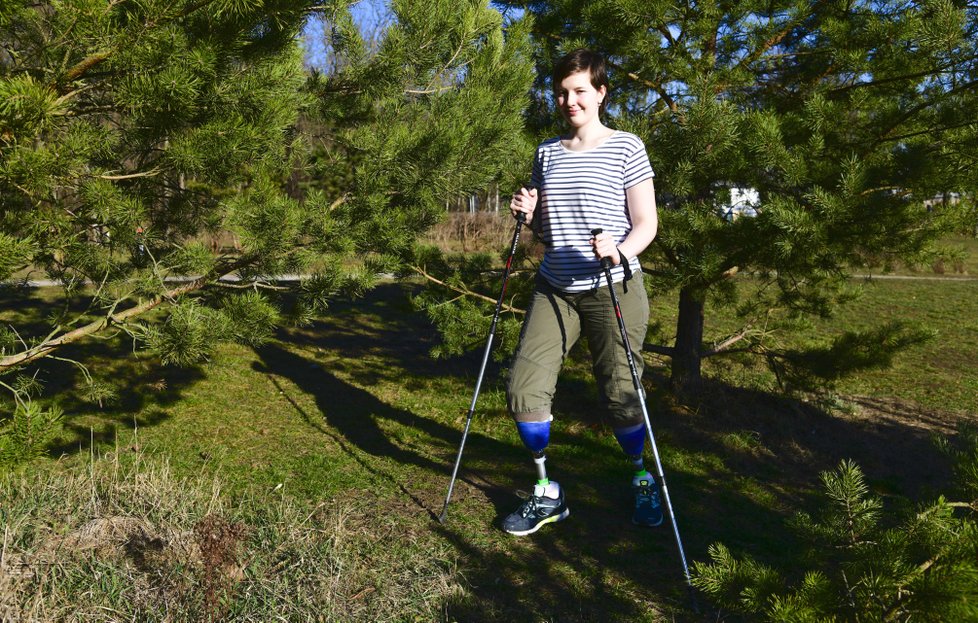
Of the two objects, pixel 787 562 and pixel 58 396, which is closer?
pixel 787 562

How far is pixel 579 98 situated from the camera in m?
3.34

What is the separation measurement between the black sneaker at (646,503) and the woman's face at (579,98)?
1.78 meters

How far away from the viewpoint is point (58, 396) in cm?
590

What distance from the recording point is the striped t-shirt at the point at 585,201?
3350mm

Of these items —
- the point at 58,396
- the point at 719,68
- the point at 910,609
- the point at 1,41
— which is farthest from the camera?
the point at 58,396

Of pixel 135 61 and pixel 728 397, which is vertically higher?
pixel 135 61

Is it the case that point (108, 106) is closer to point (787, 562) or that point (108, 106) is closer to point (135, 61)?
point (135, 61)

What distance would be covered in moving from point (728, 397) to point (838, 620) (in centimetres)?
463

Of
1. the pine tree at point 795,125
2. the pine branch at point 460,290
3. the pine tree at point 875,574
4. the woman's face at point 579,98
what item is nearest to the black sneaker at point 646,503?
the pine tree at point 795,125

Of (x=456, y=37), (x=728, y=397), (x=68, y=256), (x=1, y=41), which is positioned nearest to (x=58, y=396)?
(x=68, y=256)

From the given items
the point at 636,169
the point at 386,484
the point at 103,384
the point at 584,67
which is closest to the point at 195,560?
the point at 386,484

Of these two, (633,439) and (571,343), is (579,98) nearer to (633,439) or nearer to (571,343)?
(571,343)

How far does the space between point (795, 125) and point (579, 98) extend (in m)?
1.89

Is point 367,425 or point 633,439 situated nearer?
point 633,439
